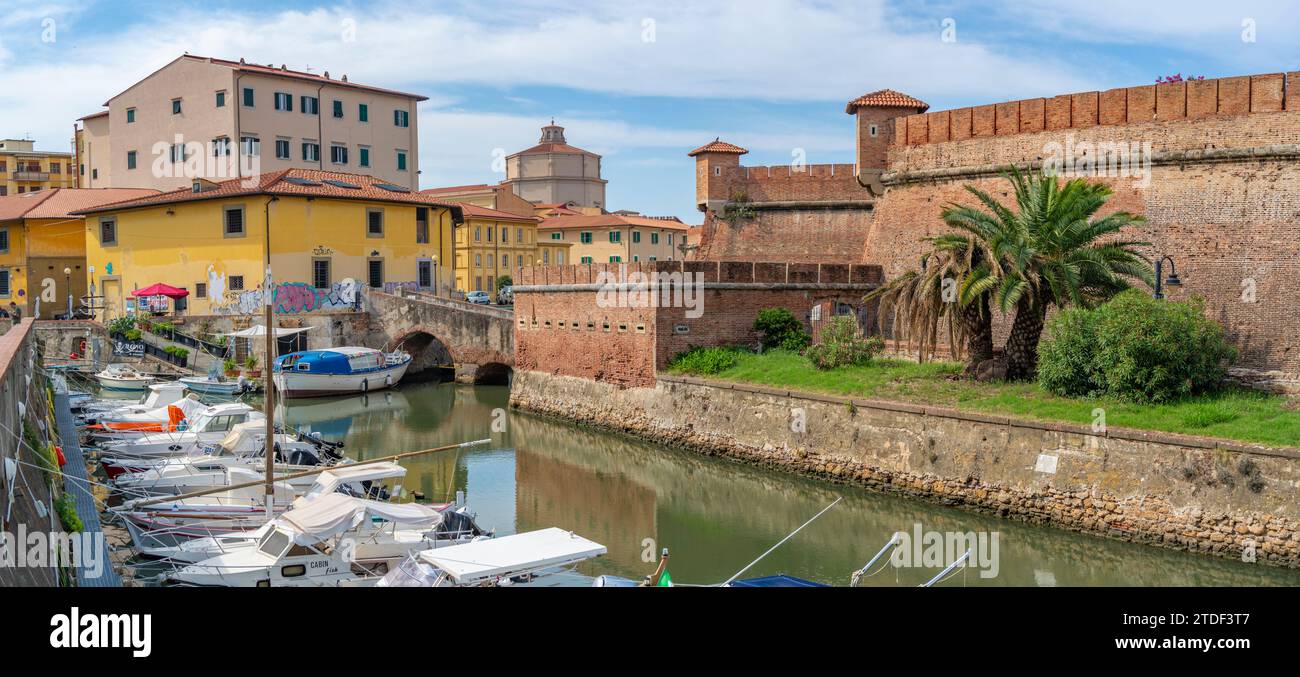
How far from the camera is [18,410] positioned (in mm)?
13547

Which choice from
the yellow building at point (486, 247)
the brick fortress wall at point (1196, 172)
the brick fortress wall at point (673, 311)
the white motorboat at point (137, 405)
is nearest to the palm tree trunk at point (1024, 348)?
the brick fortress wall at point (1196, 172)

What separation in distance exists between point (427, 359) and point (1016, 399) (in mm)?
30418

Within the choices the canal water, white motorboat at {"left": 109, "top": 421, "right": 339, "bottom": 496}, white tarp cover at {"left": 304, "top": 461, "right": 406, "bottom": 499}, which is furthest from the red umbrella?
white tarp cover at {"left": 304, "top": 461, "right": 406, "bottom": 499}

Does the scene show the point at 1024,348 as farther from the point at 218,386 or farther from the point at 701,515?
the point at 218,386

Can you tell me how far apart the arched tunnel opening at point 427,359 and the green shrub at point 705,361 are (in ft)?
55.9

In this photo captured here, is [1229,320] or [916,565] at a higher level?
[1229,320]

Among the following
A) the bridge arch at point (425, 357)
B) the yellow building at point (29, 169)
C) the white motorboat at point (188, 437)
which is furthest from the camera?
the yellow building at point (29, 169)

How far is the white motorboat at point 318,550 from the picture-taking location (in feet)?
47.4

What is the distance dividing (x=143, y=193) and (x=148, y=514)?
4400cm

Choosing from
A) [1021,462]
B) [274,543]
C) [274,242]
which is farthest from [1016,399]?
[274,242]

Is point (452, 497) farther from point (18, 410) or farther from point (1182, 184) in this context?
point (1182, 184)

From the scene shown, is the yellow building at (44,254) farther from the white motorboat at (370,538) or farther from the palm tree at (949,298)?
the palm tree at (949,298)

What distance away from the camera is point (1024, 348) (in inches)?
924
